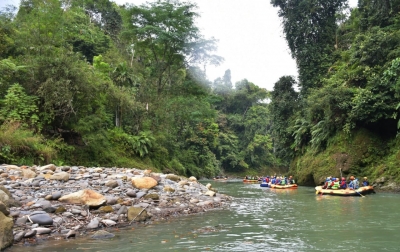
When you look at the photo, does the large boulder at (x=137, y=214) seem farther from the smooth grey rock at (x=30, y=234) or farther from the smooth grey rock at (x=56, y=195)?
the smooth grey rock at (x=30, y=234)

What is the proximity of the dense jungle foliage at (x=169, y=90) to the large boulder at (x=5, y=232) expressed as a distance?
24.3ft

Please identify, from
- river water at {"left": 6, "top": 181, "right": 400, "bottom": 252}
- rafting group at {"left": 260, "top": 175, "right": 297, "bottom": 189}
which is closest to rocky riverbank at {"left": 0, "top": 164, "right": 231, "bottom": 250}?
river water at {"left": 6, "top": 181, "right": 400, "bottom": 252}

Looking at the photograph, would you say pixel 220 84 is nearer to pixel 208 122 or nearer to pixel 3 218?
pixel 208 122

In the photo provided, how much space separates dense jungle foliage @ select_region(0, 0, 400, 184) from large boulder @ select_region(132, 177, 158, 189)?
17.0 feet

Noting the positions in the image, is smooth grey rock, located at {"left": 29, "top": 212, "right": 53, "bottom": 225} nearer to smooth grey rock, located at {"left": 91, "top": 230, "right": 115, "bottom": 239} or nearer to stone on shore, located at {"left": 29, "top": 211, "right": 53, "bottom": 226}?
stone on shore, located at {"left": 29, "top": 211, "right": 53, "bottom": 226}

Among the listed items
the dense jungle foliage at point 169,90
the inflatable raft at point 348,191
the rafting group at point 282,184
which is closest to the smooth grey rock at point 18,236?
the dense jungle foliage at point 169,90

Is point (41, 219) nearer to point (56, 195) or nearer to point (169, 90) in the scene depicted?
point (56, 195)

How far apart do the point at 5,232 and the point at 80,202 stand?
7.61 feet

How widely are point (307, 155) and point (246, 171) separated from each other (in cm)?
2833

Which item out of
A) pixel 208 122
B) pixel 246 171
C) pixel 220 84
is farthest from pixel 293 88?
pixel 220 84

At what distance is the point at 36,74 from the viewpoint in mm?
14234

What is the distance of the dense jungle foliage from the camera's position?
14.2m

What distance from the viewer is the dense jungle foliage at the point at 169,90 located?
14.2 m

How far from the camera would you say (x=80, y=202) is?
23.5 ft
